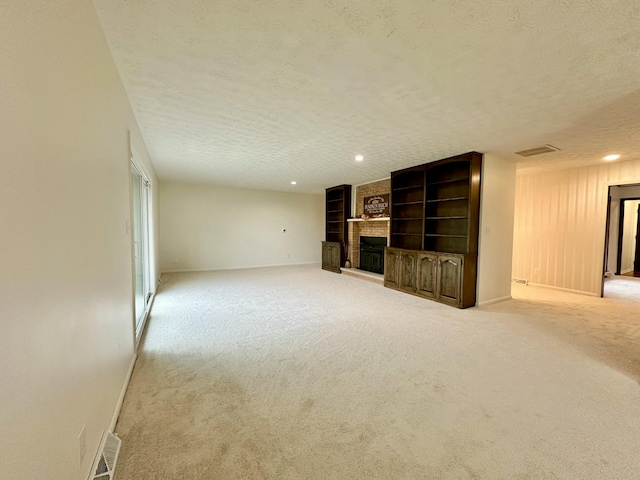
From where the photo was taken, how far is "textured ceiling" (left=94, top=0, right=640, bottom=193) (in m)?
1.49

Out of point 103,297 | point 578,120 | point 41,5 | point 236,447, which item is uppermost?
point 578,120

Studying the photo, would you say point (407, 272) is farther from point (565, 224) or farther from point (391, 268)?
point (565, 224)

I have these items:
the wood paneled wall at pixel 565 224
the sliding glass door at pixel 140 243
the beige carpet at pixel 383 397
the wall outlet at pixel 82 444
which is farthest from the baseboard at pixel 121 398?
the wood paneled wall at pixel 565 224

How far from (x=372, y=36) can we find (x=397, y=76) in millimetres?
512

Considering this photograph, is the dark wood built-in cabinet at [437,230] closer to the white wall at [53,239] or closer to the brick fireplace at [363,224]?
the brick fireplace at [363,224]

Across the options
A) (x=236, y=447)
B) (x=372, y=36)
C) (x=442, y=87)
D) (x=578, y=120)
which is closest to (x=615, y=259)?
(x=578, y=120)

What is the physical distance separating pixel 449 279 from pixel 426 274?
44 cm

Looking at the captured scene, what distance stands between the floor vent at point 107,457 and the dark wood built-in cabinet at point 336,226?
604cm

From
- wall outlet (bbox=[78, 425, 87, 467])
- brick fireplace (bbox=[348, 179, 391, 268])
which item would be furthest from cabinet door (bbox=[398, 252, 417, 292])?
wall outlet (bbox=[78, 425, 87, 467])

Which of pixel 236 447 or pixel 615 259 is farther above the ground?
pixel 615 259

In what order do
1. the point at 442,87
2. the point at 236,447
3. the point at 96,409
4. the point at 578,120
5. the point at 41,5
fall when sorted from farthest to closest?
the point at 578,120
the point at 442,87
the point at 236,447
the point at 96,409
the point at 41,5

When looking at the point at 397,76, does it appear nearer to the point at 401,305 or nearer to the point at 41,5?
the point at 41,5

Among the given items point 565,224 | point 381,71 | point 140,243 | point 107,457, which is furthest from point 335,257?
point 107,457

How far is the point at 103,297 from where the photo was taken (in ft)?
5.36
